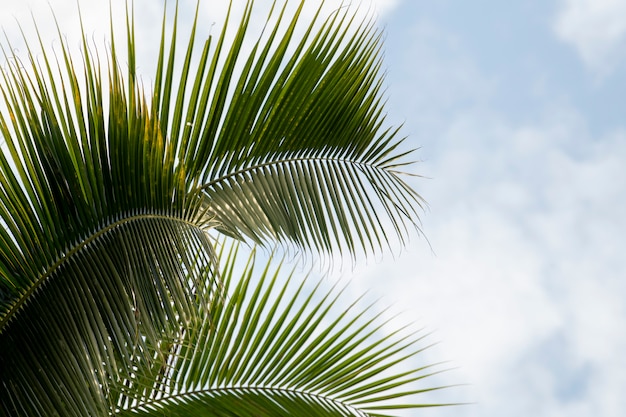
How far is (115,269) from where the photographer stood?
1804mm

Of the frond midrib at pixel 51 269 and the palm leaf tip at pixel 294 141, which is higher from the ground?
the palm leaf tip at pixel 294 141

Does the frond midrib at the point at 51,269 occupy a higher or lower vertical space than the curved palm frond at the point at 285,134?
lower

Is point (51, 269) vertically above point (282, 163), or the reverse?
point (282, 163)

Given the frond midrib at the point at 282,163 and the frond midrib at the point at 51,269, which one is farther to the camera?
the frond midrib at the point at 282,163

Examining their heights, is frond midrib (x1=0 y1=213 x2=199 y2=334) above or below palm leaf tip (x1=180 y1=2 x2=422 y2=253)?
below

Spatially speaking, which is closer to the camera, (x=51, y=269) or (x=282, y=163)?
(x=51, y=269)

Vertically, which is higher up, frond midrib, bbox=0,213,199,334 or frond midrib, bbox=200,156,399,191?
frond midrib, bbox=200,156,399,191

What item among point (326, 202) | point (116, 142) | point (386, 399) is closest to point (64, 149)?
point (116, 142)

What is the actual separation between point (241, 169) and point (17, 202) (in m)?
1.05

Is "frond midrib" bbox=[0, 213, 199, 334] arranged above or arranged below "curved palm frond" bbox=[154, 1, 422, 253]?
below

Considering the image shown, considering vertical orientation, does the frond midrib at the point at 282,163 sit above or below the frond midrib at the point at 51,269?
above

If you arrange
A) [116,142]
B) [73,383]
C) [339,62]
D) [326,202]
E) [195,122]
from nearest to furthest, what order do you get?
[73,383] → [116,142] → [195,122] → [339,62] → [326,202]

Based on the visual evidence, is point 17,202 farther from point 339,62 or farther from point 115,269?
point 339,62

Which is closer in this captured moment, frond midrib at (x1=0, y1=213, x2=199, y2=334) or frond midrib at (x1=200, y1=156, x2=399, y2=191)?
frond midrib at (x1=0, y1=213, x2=199, y2=334)
